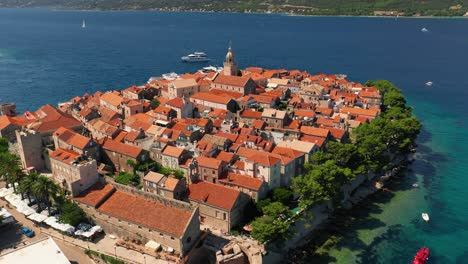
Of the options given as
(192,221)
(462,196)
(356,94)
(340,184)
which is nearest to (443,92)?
(356,94)

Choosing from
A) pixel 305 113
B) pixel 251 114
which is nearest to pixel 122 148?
pixel 251 114

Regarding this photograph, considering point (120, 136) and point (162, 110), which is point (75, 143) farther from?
point (162, 110)

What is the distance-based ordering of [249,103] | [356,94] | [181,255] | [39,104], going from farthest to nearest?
[39,104] < [356,94] < [249,103] < [181,255]

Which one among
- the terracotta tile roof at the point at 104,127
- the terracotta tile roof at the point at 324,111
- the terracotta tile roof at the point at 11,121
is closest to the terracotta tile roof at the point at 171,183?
the terracotta tile roof at the point at 104,127

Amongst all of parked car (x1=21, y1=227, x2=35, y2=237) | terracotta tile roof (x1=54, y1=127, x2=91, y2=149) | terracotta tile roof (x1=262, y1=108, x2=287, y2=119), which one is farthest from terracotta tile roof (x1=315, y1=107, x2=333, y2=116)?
parked car (x1=21, y1=227, x2=35, y2=237)

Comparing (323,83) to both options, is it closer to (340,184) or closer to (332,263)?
(340,184)

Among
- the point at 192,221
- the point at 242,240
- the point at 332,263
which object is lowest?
the point at 332,263

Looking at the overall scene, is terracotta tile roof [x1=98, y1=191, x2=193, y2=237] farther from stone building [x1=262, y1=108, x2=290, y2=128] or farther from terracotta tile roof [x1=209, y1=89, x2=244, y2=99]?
Result: terracotta tile roof [x1=209, y1=89, x2=244, y2=99]
